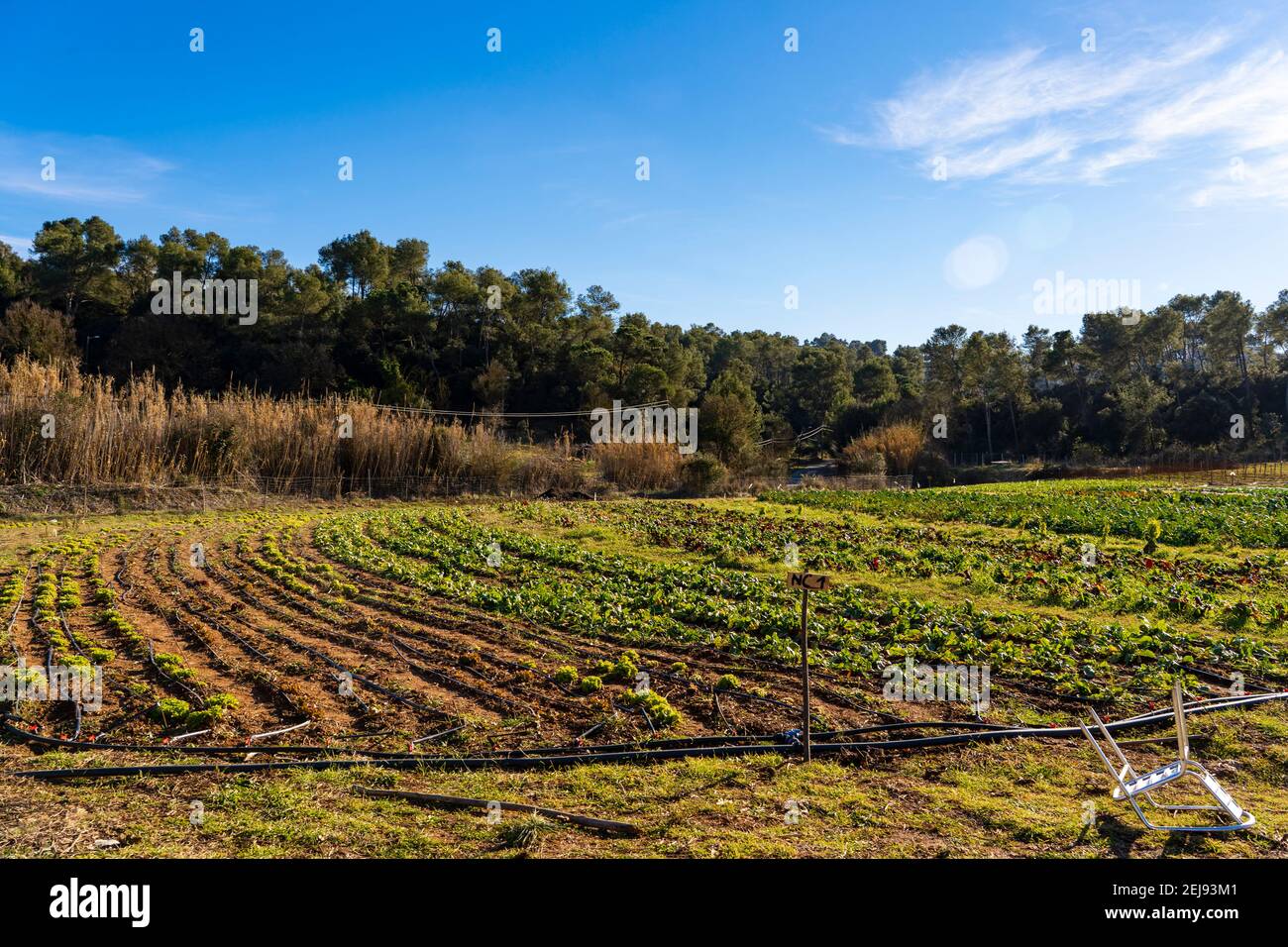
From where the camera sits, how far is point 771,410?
218 feet

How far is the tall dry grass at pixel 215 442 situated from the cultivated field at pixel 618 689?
7.94m

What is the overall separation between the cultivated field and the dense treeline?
2918 cm

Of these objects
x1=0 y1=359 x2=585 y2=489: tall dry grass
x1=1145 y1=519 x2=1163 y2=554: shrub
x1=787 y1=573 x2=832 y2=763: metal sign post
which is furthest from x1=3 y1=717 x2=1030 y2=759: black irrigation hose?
x1=0 y1=359 x2=585 y2=489: tall dry grass

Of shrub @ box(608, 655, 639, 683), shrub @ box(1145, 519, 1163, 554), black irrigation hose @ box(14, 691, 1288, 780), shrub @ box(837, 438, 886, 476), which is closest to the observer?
black irrigation hose @ box(14, 691, 1288, 780)

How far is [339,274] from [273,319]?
13288mm

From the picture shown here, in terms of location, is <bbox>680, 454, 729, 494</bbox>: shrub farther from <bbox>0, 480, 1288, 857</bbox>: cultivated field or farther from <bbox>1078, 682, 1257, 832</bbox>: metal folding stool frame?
<bbox>1078, 682, 1257, 832</bbox>: metal folding stool frame

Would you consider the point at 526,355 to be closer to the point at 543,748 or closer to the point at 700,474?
the point at 700,474

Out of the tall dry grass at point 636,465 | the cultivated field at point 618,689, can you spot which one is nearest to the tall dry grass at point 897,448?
the tall dry grass at point 636,465

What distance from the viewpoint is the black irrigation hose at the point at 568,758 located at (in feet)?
19.0

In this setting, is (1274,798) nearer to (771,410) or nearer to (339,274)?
(771,410)

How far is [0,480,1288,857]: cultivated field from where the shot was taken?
4.94 meters

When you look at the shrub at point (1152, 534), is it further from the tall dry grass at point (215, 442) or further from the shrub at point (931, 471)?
the shrub at point (931, 471)

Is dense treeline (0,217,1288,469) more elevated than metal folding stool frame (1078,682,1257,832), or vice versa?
dense treeline (0,217,1288,469)

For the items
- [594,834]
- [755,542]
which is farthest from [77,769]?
[755,542]
